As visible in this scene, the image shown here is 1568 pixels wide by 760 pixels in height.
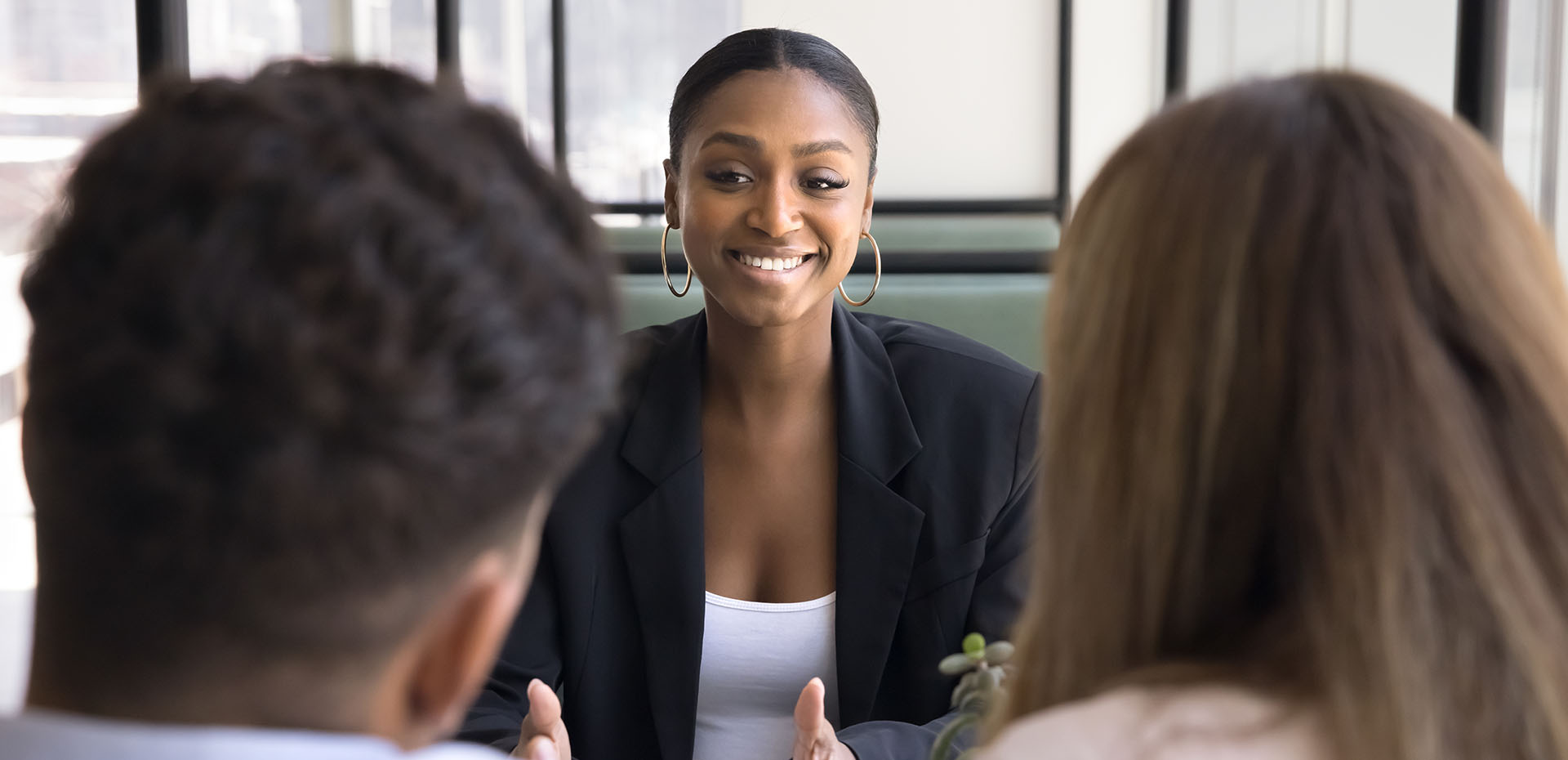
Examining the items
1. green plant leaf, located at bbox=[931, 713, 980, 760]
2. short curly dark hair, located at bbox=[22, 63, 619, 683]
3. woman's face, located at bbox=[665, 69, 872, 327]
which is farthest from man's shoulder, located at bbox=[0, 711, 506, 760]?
woman's face, located at bbox=[665, 69, 872, 327]

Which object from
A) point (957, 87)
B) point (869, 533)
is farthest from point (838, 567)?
point (957, 87)

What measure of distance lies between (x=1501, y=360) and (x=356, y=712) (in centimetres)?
49

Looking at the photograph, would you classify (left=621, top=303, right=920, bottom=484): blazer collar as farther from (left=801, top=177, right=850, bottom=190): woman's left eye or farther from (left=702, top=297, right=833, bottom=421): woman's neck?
(left=801, top=177, right=850, bottom=190): woman's left eye

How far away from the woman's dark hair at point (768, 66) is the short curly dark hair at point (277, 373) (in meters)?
1.06

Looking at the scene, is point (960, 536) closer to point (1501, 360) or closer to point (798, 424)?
point (798, 424)

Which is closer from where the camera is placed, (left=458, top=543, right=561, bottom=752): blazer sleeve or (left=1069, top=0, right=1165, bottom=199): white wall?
(left=458, top=543, right=561, bottom=752): blazer sleeve

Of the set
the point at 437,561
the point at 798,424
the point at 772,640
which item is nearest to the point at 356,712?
the point at 437,561

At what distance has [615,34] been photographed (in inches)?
165

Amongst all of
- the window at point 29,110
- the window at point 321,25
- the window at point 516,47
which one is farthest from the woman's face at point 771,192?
the window at point 516,47

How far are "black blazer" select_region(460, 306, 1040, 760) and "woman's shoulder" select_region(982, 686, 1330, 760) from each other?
80 cm

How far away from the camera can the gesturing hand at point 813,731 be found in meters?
1.14

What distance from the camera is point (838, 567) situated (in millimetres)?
1409

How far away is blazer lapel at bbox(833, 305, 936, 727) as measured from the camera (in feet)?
4.54

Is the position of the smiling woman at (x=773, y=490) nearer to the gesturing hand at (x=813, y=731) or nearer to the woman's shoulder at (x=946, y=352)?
the woman's shoulder at (x=946, y=352)
